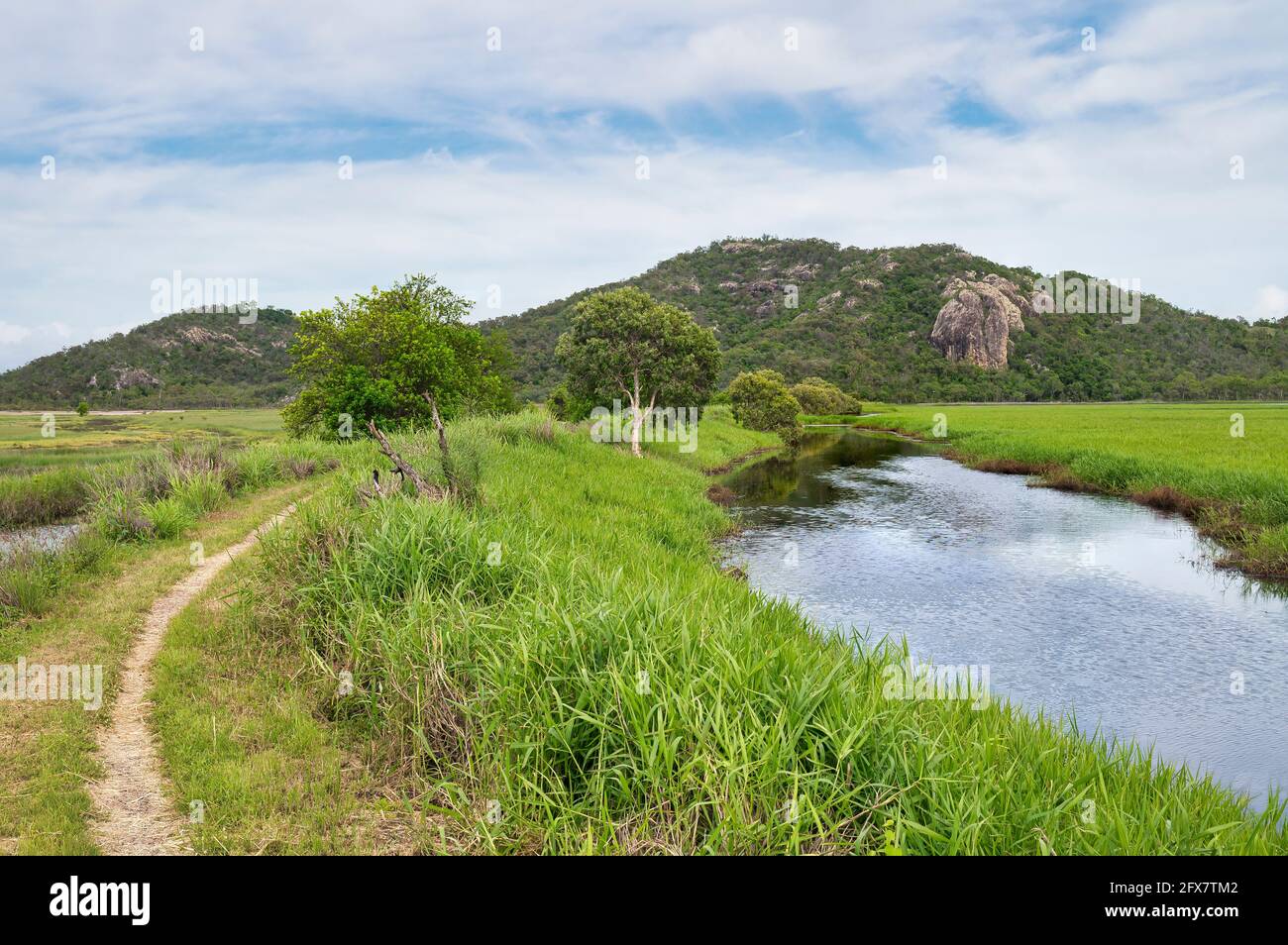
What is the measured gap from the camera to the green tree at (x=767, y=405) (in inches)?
2377

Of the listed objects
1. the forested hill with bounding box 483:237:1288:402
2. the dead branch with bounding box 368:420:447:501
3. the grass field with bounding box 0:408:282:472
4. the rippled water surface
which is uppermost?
the forested hill with bounding box 483:237:1288:402

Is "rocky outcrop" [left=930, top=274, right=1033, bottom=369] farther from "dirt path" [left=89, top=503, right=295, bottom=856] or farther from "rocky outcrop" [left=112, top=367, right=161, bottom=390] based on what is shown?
"dirt path" [left=89, top=503, right=295, bottom=856]

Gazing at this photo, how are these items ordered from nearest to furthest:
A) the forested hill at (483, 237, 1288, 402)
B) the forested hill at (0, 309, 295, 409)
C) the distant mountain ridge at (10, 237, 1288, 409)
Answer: the forested hill at (0, 309, 295, 409), the distant mountain ridge at (10, 237, 1288, 409), the forested hill at (483, 237, 1288, 402)

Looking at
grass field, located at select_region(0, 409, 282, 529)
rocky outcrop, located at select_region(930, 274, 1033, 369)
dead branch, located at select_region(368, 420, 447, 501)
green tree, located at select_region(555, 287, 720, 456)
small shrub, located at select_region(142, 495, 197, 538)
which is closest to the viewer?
dead branch, located at select_region(368, 420, 447, 501)

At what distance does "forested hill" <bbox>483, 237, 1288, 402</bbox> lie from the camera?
107438 millimetres

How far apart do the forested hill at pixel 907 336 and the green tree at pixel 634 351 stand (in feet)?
167

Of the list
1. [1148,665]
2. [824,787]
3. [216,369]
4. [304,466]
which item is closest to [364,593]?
[824,787]

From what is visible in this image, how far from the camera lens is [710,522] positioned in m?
24.2

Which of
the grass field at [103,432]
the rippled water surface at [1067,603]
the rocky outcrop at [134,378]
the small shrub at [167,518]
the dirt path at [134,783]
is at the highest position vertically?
the rocky outcrop at [134,378]

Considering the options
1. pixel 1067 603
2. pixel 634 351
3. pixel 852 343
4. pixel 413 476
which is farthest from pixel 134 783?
pixel 852 343

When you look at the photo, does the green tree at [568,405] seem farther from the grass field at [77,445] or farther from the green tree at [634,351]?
the grass field at [77,445]

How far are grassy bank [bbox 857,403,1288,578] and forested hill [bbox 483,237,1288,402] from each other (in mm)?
52916

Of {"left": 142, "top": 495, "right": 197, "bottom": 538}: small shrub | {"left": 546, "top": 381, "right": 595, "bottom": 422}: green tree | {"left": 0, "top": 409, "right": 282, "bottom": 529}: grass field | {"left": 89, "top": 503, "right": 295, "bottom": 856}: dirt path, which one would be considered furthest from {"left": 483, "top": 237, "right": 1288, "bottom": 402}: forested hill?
Result: {"left": 89, "top": 503, "right": 295, "bottom": 856}: dirt path

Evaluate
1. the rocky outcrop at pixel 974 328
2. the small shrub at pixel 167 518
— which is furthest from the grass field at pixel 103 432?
the rocky outcrop at pixel 974 328
